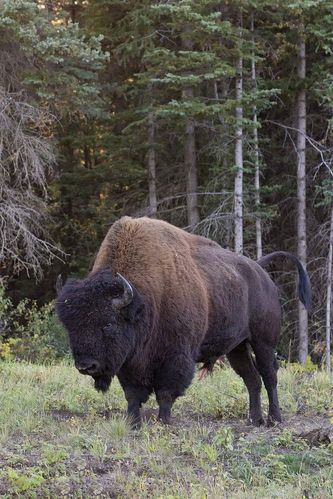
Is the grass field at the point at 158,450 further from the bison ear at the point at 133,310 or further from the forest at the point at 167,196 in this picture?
the bison ear at the point at 133,310

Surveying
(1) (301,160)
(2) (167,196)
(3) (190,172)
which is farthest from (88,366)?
(2) (167,196)

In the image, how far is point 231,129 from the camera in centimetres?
2034

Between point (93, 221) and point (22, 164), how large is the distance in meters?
5.50

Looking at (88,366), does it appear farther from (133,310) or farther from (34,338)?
(34,338)

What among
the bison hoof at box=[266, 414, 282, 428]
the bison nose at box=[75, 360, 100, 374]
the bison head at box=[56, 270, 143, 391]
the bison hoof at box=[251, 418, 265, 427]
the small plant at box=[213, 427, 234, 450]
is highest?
the bison head at box=[56, 270, 143, 391]

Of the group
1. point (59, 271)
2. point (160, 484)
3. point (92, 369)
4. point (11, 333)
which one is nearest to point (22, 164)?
point (11, 333)

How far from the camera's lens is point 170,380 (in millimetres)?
7504

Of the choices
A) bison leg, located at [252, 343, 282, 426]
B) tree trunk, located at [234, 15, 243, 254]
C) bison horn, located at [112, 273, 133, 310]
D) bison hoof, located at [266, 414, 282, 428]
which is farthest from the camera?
tree trunk, located at [234, 15, 243, 254]

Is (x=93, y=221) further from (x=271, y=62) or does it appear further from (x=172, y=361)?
(x=172, y=361)

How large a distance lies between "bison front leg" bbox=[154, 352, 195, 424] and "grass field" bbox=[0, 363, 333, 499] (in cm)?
20

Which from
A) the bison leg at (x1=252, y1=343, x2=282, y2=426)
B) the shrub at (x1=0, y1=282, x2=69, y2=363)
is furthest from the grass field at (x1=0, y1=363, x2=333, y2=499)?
the shrub at (x1=0, y1=282, x2=69, y2=363)

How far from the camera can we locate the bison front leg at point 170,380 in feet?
24.7

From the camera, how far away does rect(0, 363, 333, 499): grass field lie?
5383 millimetres

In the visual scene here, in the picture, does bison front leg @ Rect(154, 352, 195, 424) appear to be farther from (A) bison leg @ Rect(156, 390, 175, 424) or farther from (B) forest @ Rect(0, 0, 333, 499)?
(B) forest @ Rect(0, 0, 333, 499)
